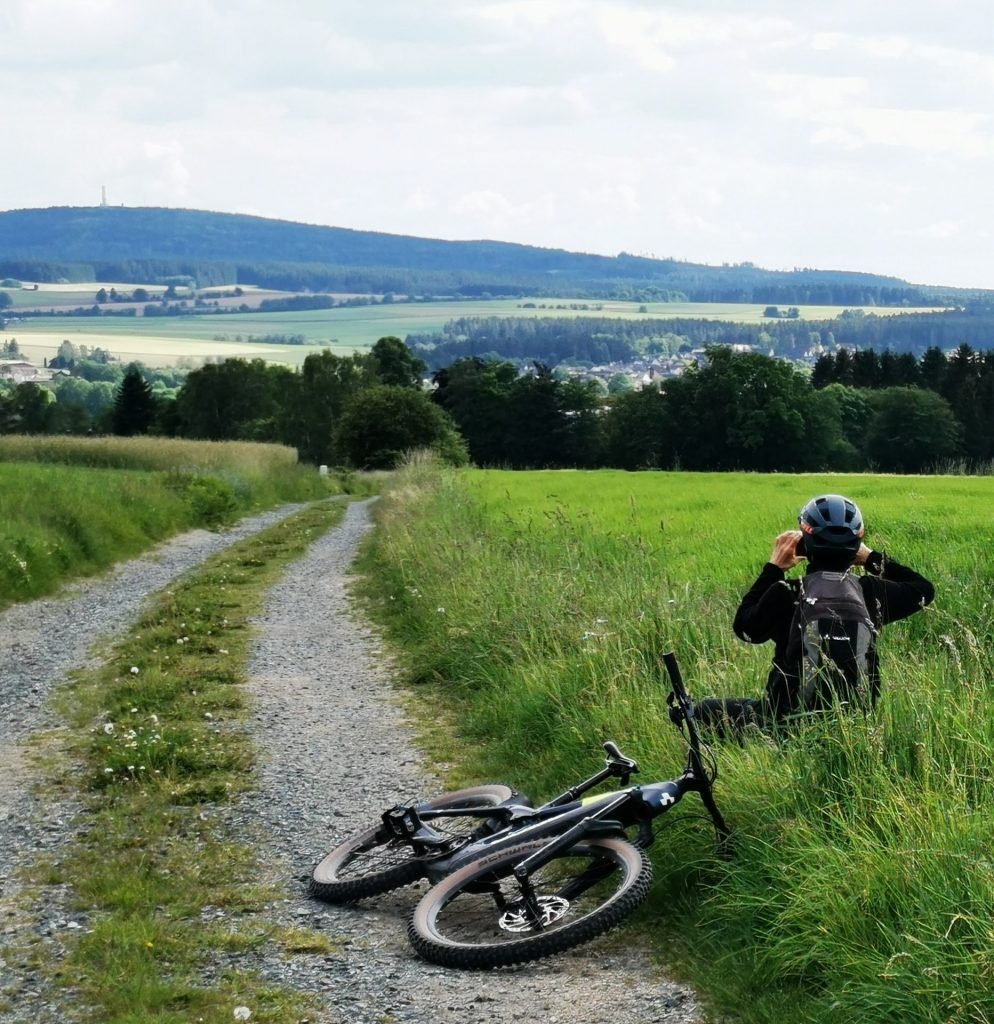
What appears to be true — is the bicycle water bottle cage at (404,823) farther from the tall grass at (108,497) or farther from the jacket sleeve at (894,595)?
the tall grass at (108,497)

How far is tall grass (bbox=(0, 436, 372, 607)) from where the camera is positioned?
21172 millimetres

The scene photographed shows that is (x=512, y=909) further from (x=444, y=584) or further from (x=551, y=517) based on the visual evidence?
(x=551, y=517)

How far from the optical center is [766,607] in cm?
661

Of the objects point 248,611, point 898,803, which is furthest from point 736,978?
point 248,611

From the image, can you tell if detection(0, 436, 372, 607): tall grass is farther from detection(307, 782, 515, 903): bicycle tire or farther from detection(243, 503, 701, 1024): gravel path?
detection(307, 782, 515, 903): bicycle tire

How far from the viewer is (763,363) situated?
115 metres

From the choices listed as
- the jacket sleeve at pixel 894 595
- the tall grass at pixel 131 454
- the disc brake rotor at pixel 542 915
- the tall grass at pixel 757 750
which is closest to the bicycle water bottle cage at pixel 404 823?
the disc brake rotor at pixel 542 915

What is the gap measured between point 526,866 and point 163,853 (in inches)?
101

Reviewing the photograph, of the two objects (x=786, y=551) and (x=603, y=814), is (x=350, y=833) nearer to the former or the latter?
(x=603, y=814)

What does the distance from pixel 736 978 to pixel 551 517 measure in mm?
15981

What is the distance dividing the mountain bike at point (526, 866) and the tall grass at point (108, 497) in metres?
13.5

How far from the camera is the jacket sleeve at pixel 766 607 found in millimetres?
6613

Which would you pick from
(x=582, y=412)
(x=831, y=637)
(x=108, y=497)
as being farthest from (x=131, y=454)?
(x=582, y=412)

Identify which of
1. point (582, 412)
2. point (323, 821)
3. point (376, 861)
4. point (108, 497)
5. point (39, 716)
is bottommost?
point (582, 412)
